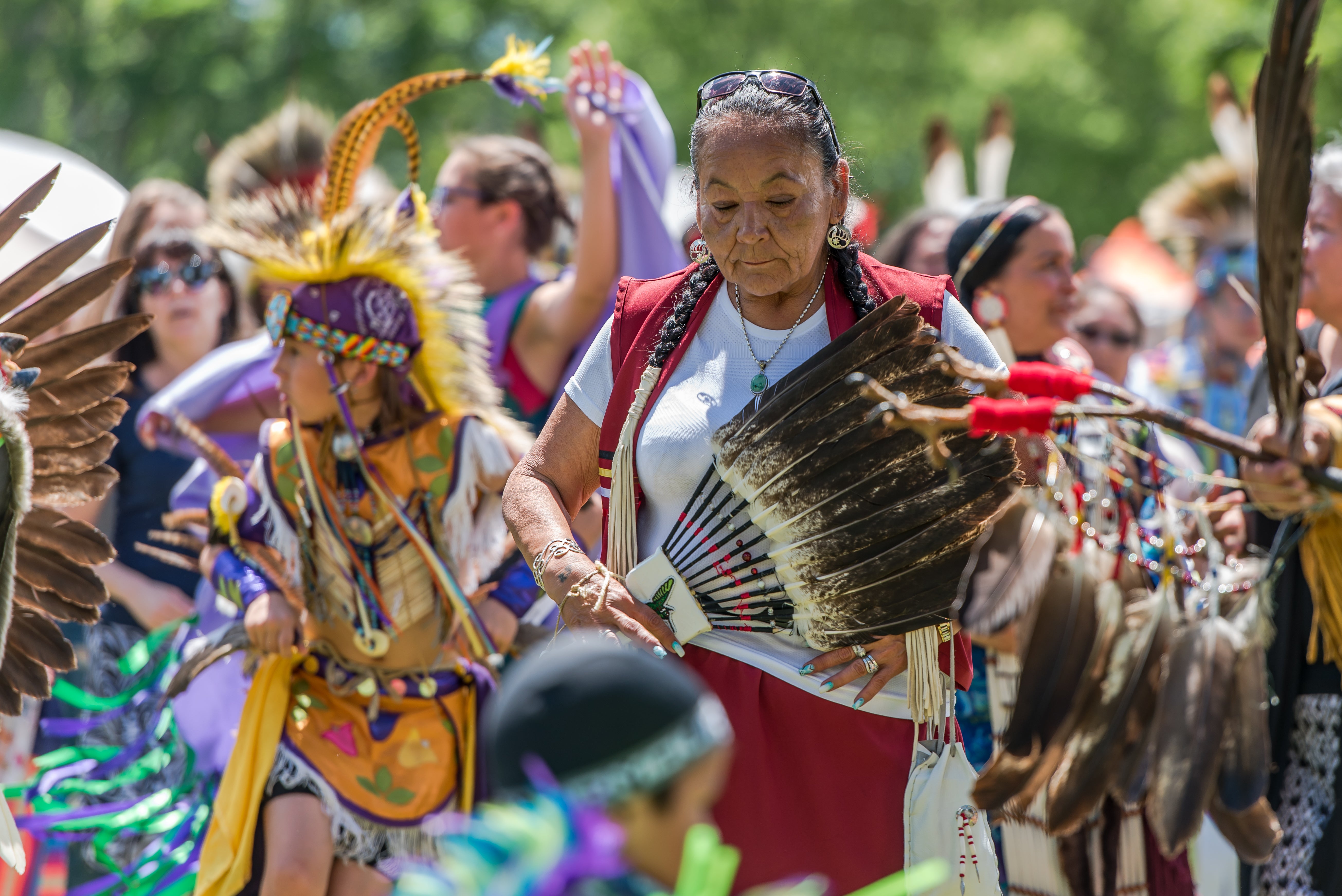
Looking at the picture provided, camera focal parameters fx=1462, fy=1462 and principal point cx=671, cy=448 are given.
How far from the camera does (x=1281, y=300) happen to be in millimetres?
1886

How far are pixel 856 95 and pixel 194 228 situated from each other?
35.7 ft

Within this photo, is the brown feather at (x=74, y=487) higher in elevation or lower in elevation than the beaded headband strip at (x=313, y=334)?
lower

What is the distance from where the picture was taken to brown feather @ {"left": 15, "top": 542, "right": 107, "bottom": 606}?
314cm

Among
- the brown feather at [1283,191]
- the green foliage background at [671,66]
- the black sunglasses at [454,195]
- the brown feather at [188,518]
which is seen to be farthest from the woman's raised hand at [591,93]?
the green foliage background at [671,66]

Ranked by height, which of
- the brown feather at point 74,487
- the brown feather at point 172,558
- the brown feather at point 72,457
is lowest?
the brown feather at point 172,558

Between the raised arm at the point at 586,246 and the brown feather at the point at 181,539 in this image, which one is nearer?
the brown feather at the point at 181,539

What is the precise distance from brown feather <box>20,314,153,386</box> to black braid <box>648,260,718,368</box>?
119 cm

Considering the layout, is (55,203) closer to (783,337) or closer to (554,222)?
(554,222)

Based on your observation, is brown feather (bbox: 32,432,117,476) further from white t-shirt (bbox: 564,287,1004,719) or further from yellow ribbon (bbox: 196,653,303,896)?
white t-shirt (bbox: 564,287,1004,719)

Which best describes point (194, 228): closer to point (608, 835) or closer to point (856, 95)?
point (608, 835)

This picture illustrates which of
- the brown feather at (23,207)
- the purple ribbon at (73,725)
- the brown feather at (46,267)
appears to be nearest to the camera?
the brown feather at (23,207)

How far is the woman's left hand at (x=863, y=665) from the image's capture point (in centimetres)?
250

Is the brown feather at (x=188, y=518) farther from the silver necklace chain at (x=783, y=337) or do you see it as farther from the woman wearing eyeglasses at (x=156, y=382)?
the silver necklace chain at (x=783, y=337)

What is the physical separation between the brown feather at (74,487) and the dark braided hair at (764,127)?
1338mm
